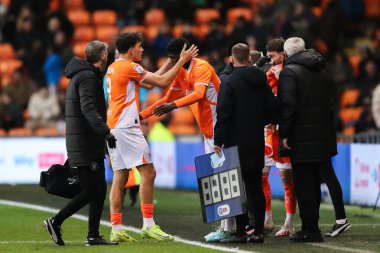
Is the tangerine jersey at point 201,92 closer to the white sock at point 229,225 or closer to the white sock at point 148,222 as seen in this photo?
the white sock at point 229,225

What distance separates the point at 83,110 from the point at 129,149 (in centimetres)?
75

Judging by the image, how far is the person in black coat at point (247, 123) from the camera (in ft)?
44.5

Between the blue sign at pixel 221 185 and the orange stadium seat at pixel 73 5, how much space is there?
755 inches

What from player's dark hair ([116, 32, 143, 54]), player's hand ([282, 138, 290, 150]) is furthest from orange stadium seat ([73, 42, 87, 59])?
player's hand ([282, 138, 290, 150])

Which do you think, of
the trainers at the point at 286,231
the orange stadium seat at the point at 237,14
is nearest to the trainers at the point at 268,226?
the trainers at the point at 286,231

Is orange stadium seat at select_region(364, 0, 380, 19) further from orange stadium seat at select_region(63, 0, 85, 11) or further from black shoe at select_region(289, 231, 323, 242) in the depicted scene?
black shoe at select_region(289, 231, 323, 242)

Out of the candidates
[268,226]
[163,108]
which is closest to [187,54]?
[163,108]

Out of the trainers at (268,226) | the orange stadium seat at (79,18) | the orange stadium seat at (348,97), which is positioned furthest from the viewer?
the orange stadium seat at (79,18)

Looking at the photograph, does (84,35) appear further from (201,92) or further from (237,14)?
(201,92)

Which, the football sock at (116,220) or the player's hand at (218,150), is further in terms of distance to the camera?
the football sock at (116,220)

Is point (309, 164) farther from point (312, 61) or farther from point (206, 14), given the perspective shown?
point (206, 14)

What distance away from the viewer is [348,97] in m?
25.9

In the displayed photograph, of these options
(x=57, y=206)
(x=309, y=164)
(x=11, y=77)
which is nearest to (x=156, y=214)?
(x=57, y=206)

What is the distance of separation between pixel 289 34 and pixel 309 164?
510 inches
